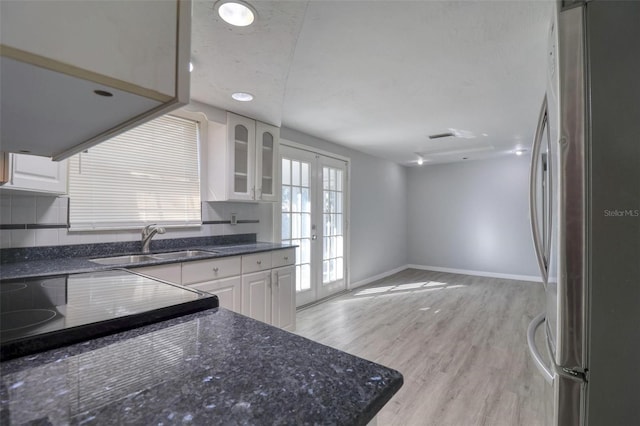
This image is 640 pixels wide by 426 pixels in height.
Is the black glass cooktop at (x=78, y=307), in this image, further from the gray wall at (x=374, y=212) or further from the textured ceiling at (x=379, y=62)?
the gray wall at (x=374, y=212)

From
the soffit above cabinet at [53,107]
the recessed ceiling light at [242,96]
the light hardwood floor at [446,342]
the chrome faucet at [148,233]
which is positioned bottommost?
the light hardwood floor at [446,342]

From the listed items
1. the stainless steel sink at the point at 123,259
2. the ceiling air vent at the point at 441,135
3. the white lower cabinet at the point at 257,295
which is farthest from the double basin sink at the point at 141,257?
the ceiling air vent at the point at 441,135

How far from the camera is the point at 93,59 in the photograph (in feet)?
1.32

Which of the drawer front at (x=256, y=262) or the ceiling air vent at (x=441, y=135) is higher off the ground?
the ceiling air vent at (x=441, y=135)

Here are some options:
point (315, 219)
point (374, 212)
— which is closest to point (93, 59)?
point (315, 219)

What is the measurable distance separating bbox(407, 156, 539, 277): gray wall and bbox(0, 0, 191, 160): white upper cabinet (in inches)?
246

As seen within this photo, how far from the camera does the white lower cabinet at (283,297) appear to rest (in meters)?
2.81

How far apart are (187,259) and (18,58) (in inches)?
75.9

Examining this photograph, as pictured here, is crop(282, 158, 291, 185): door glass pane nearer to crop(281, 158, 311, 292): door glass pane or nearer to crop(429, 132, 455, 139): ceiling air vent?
crop(281, 158, 311, 292): door glass pane

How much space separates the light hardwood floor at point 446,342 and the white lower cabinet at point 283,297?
275 mm

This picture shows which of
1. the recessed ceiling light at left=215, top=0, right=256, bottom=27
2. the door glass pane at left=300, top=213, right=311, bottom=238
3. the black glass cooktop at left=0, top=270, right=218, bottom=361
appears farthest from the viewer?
the door glass pane at left=300, top=213, right=311, bottom=238

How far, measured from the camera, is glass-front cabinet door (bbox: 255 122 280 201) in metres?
3.04

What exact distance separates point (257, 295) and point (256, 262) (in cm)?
29

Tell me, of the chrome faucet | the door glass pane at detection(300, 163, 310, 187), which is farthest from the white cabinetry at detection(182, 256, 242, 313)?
the door glass pane at detection(300, 163, 310, 187)
